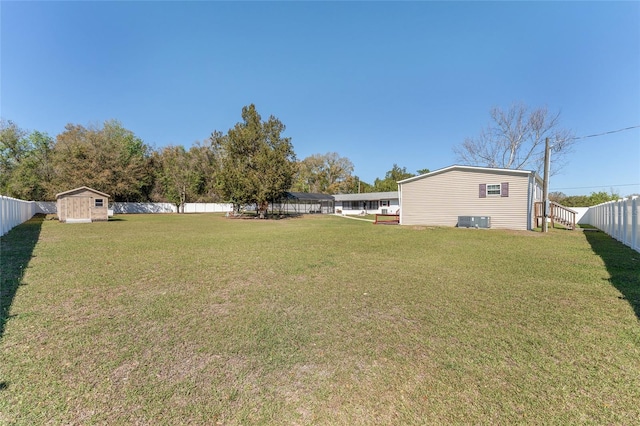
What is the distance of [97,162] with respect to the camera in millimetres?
34469

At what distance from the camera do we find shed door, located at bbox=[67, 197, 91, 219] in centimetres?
2110

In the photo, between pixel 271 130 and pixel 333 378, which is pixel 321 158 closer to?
pixel 271 130

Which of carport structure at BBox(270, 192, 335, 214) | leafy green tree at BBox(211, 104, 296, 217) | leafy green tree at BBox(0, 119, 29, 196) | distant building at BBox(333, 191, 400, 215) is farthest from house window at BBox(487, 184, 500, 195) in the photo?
leafy green tree at BBox(0, 119, 29, 196)

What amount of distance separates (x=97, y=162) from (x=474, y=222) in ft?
136

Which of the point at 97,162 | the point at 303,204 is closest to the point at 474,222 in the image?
the point at 303,204

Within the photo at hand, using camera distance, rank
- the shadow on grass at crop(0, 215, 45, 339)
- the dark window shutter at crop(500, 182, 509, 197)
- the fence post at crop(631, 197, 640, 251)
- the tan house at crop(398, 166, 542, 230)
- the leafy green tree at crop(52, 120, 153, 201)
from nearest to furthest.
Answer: the shadow on grass at crop(0, 215, 45, 339) → the fence post at crop(631, 197, 640, 251) → the tan house at crop(398, 166, 542, 230) → the dark window shutter at crop(500, 182, 509, 197) → the leafy green tree at crop(52, 120, 153, 201)

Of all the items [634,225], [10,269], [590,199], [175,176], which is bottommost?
[10,269]

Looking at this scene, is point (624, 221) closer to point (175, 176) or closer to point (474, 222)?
point (474, 222)

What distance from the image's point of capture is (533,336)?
3.18 m

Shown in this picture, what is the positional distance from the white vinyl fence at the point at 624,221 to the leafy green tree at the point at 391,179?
4296 centimetres

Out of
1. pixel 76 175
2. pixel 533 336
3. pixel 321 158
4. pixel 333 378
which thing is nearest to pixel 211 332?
pixel 333 378

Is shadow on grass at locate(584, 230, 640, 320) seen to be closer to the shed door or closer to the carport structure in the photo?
the shed door

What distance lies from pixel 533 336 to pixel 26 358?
5.28 meters

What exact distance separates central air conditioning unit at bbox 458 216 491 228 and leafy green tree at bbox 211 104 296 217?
17.7 m
